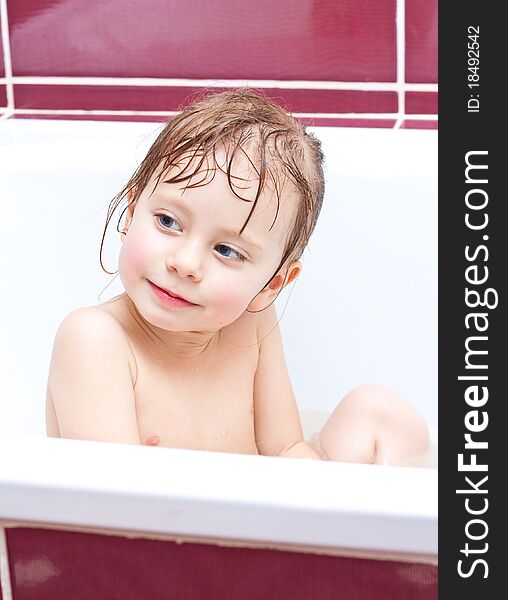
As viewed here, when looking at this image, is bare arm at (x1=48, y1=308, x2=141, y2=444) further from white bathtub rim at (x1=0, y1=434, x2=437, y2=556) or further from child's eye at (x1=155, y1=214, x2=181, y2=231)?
white bathtub rim at (x1=0, y1=434, x2=437, y2=556)

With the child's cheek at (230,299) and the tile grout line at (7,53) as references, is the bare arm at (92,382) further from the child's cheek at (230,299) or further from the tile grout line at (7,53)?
the tile grout line at (7,53)

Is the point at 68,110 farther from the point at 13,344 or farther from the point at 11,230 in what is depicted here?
the point at 13,344

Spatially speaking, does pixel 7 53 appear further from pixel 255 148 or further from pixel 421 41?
pixel 255 148

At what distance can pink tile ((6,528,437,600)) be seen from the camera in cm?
79

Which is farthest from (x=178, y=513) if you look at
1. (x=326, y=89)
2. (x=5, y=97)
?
(x=5, y=97)

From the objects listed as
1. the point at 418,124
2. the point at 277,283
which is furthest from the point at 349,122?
the point at 277,283

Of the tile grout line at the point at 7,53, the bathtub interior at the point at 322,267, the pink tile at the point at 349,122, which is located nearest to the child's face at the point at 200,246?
the bathtub interior at the point at 322,267

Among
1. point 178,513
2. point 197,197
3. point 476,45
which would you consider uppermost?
point 476,45

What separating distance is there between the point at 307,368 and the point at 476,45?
548 mm

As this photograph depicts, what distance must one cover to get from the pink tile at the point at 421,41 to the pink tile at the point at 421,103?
0.06ft

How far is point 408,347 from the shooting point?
4.72 ft

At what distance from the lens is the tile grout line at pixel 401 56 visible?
1.47 metres

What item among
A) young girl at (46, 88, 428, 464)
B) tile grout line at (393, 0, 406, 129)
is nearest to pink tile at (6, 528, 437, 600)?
young girl at (46, 88, 428, 464)

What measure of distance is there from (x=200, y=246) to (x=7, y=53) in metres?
0.71
